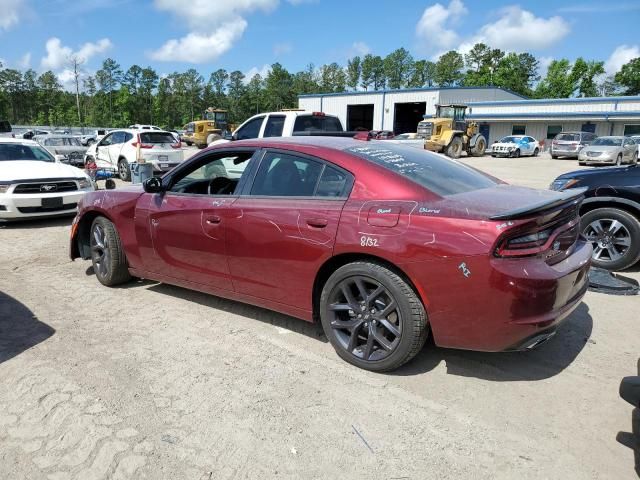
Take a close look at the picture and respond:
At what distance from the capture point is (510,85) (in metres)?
99.4

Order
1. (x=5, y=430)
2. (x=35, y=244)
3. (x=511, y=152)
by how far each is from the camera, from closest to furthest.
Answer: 1. (x=5, y=430)
2. (x=35, y=244)
3. (x=511, y=152)

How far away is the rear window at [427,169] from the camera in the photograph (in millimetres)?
3418

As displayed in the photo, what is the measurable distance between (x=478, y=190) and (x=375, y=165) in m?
0.81

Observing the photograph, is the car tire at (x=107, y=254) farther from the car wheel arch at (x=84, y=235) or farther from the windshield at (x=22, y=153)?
the windshield at (x=22, y=153)

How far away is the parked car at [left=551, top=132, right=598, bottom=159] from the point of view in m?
32.4

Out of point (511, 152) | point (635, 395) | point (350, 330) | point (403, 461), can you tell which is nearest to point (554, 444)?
point (635, 395)

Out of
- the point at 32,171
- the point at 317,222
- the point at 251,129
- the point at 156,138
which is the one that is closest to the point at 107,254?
the point at 317,222

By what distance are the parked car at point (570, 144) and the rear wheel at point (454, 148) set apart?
7.15 m

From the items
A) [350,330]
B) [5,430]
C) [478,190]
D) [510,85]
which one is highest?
[510,85]

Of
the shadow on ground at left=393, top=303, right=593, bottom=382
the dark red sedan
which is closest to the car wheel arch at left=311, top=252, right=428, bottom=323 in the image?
the dark red sedan

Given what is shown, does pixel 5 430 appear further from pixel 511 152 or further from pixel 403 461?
pixel 511 152

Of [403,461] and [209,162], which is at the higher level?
[209,162]

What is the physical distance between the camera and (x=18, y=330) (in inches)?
161

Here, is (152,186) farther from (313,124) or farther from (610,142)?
(610,142)
